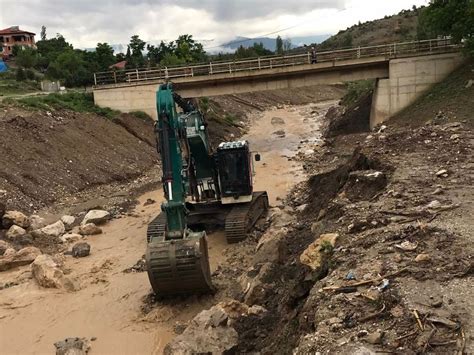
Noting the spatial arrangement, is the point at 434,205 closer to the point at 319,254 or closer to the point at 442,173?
the point at 319,254

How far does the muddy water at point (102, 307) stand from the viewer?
12.3m

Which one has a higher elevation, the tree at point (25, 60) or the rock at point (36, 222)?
the tree at point (25, 60)

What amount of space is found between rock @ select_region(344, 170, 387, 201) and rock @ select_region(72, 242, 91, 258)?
29.0ft

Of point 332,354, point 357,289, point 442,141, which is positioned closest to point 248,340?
point 357,289

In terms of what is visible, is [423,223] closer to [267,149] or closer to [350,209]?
[350,209]

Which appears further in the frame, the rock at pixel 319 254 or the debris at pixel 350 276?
the rock at pixel 319 254

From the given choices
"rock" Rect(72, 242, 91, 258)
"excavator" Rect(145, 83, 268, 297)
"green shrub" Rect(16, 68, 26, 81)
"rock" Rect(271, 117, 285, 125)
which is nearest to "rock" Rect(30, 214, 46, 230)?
"rock" Rect(72, 242, 91, 258)

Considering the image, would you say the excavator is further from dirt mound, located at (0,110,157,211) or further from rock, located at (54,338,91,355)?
dirt mound, located at (0,110,157,211)

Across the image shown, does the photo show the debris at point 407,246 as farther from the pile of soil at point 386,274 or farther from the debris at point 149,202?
the debris at point 149,202

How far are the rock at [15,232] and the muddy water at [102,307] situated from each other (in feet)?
8.36

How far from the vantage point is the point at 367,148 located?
22531 millimetres

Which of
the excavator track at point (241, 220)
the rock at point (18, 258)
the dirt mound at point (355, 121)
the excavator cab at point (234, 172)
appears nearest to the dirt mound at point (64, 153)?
the rock at point (18, 258)

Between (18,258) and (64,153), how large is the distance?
41.4 feet

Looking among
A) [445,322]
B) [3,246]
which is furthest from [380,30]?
[445,322]
